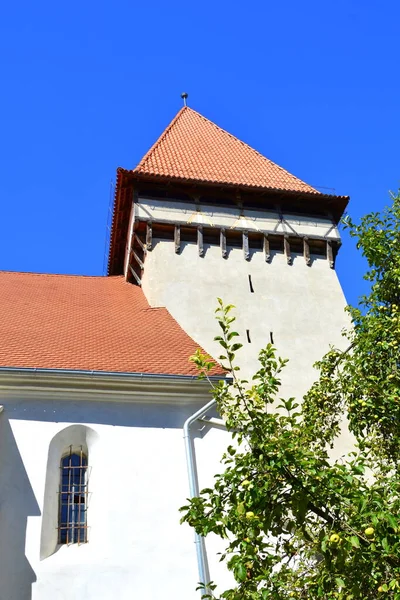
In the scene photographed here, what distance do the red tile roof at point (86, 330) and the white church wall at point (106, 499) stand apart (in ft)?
2.68

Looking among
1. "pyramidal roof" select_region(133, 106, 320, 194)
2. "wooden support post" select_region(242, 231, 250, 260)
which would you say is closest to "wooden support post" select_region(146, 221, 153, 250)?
"pyramidal roof" select_region(133, 106, 320, 194)

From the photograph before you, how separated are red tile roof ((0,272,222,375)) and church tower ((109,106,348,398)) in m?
1.06

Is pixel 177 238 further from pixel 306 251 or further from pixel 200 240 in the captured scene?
pixel 306 251

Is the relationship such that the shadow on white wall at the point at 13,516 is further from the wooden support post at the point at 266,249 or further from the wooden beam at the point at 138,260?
the wooden support post at the point at 266,249

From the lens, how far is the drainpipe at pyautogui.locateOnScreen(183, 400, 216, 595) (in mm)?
9469

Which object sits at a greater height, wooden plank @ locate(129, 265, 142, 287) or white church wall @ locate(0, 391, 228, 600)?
wooden plank @ locate(129, 265, 142, 287)

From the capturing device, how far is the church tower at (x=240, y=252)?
15.3m

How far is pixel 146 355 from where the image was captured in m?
11.9

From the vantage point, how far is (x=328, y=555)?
214 inches

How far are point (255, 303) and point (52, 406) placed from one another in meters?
6.70

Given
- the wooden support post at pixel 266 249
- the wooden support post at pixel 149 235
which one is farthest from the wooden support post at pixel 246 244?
the wooden support post at pixel 149 235

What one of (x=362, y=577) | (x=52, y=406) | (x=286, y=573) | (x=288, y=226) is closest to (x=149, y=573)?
(x=52, y=406)

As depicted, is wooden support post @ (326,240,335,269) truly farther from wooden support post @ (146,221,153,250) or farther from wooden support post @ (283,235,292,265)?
wooden support post @ (146,221,153,250)

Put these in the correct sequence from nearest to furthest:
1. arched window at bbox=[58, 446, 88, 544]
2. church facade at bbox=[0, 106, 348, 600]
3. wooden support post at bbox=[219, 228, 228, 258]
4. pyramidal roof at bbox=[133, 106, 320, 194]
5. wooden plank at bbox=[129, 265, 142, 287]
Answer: church facade at bbox=[0, 106, 348, 600], arched window at bbox=[58, 446, 88, 544], wooden support post at bbox=[219, 228, 228, 258], wooden plank at bbox=[129, 265, 142, 287], pyramidal roof at bbox=[133, 106, 320, 194]
